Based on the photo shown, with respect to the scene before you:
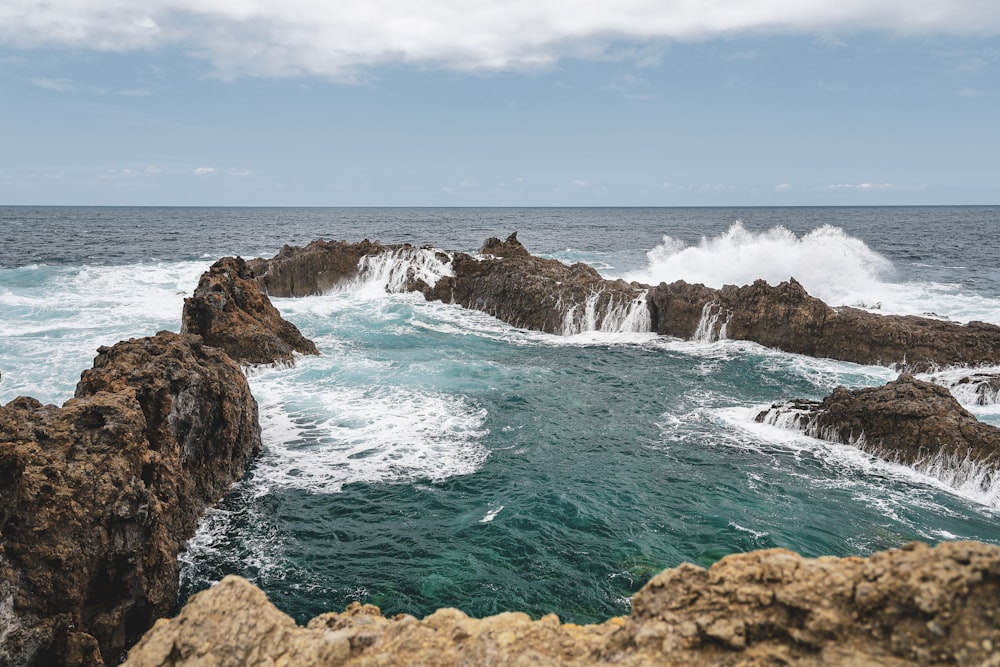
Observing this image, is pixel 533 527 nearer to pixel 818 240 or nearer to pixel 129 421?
pixel 129 421

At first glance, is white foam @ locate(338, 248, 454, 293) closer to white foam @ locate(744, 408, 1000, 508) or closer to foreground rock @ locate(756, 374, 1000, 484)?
white foam @ locate(744, 408, 1000, 508)

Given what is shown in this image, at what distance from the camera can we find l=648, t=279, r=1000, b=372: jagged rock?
20969 mm

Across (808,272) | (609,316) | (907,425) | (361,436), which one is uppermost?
(808,272)

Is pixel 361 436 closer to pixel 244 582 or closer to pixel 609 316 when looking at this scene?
pixel 244 582

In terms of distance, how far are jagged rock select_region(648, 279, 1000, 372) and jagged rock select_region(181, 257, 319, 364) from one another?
15.8 meters

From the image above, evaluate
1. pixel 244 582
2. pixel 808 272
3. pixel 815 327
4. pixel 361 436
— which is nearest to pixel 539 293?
pixel 815 327

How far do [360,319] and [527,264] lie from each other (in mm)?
9219

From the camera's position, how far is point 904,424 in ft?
46.4

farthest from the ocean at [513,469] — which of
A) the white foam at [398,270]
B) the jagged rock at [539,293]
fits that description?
the white foam at [398,270]

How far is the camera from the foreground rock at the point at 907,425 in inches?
518

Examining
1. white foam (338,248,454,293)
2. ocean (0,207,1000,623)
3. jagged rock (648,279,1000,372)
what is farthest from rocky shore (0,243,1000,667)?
white foam (338,248,454,293)

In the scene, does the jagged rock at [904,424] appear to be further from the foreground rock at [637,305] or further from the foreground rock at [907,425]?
the foreground rock at [637,305]

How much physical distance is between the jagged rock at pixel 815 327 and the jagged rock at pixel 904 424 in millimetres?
7685

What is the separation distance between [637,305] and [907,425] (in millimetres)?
14119
